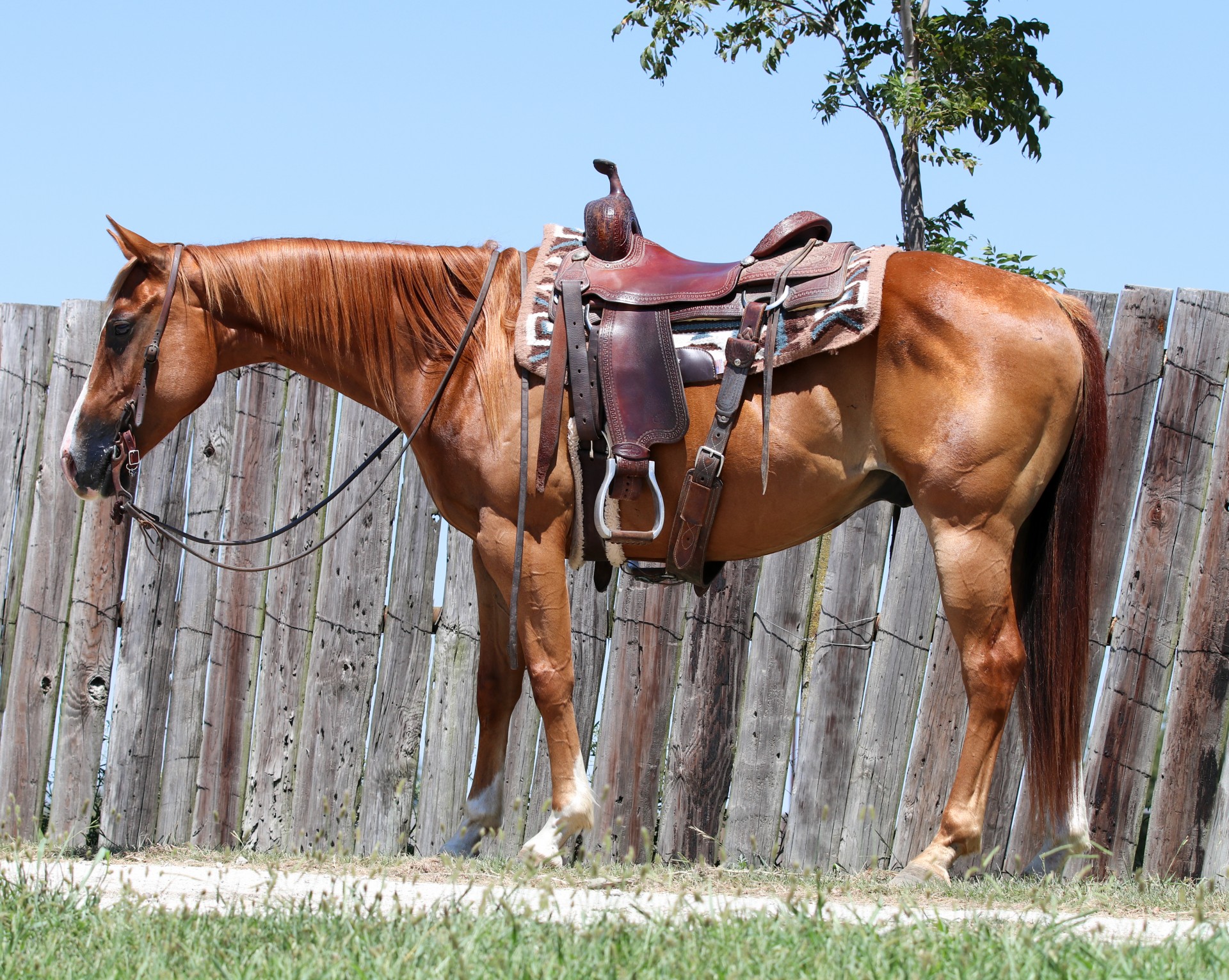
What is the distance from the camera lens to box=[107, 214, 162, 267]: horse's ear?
13.3ft

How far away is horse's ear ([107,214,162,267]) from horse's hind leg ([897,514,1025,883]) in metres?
2.73

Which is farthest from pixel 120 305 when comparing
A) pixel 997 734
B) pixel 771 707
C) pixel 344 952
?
pixel 997 734

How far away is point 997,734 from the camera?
12.5ft

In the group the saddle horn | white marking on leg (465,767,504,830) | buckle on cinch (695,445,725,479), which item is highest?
the saddle horn

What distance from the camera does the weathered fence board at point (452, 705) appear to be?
5.14 m

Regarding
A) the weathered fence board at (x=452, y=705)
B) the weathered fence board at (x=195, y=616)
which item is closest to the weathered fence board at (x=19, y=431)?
the weathered fence board at (x=195, y=616)

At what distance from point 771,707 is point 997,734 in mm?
1300

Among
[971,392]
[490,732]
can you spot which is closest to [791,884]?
[490,732]

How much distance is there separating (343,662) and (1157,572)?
3.41 metres

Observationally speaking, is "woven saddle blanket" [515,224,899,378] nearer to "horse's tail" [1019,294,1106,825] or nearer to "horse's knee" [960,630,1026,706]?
"horse's tail" [1019,294,1106,825]

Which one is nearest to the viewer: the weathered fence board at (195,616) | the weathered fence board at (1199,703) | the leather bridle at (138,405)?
the leather bridle at (138,405)

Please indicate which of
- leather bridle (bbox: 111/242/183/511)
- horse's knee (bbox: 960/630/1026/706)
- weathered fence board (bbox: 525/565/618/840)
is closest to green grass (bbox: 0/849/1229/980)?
horse's knee (bbox: 960/630/1026/706)

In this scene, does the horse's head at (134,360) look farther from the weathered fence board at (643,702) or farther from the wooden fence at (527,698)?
the weathered fence board at (643,702)

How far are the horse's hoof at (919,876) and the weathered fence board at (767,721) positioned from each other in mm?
1239
